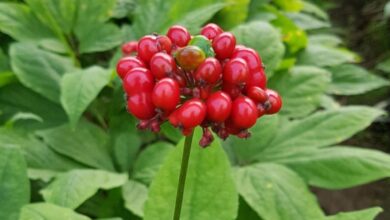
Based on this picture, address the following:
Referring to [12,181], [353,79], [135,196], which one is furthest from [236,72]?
[353,79]

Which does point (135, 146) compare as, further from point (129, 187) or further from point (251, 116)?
point (251, 116)

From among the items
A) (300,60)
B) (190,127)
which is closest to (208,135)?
(190,127)

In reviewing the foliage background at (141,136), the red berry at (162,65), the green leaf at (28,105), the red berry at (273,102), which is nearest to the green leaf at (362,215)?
the foliage background at (141,136)

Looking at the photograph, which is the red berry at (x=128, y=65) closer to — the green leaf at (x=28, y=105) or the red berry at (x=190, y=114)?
the red berry at (x=190, y=114)

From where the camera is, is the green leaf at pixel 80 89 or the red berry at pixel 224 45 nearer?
the red berry at pixel 224 45

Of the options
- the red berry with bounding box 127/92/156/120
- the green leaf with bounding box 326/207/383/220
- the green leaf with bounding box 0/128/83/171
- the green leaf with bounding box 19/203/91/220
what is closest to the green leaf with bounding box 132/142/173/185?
the green leaf with bounding box 0/128/83/171
